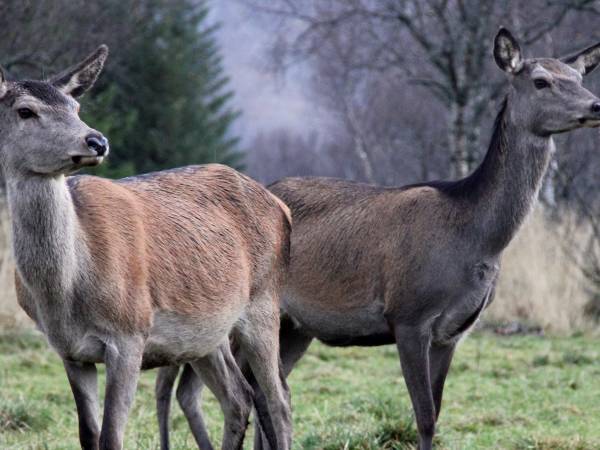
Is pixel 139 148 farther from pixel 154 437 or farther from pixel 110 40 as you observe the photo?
pixel 154 437

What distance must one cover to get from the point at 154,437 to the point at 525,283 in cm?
734

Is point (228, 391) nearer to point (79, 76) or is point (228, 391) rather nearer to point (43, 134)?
point (79, 76)

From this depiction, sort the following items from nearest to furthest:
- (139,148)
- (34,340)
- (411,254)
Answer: (411,254) → (34,340) → (139,148)

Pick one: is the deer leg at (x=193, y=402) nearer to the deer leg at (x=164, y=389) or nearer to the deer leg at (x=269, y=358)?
the deer leg at (x=164, y=389)

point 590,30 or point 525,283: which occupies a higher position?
point 590,30

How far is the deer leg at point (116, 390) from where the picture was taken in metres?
4.77

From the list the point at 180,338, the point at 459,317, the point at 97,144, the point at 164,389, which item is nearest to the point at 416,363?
the point at 459,317

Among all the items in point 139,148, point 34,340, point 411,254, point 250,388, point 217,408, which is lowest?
point 139,148

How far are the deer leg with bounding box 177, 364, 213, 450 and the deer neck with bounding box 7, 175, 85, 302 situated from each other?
181 cm

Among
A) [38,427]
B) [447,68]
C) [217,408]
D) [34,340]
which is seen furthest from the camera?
[447,68]

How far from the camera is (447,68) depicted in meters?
15.3

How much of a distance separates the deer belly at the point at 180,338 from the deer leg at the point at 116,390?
0.27m

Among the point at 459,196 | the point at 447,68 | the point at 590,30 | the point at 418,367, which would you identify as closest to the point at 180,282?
the point at 418,367

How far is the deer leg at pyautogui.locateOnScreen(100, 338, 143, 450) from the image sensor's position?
477 cm
